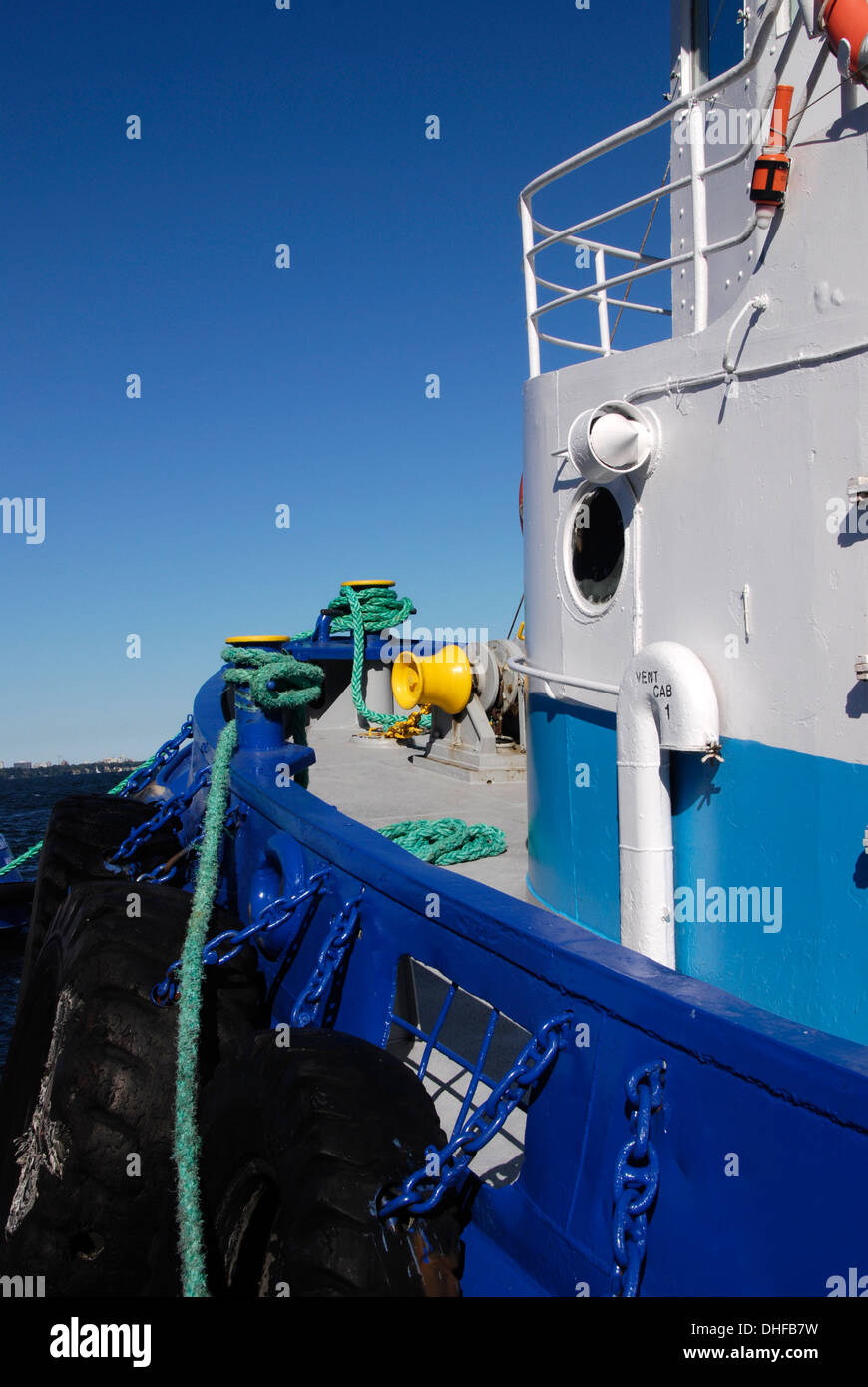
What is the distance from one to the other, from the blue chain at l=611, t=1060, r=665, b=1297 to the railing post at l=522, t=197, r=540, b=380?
4.24m

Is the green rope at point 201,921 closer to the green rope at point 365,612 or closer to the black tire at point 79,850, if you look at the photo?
the black tire at point 79,850

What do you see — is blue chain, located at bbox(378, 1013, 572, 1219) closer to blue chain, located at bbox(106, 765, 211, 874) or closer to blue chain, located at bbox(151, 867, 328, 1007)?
blue chain, located at bbox(151, 867, 328, 1007)

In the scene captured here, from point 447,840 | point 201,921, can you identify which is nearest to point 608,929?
point 201,921

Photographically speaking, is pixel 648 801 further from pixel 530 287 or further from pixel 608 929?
pixel 530 287

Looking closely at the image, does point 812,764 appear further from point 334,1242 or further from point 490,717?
point 490,717

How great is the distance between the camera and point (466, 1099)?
2.99 m

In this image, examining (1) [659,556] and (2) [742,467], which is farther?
(1) [659,556]

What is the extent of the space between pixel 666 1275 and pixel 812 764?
1.87 m

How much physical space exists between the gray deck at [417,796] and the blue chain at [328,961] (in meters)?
2.55

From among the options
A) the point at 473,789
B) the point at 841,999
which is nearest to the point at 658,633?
the point at 841,999

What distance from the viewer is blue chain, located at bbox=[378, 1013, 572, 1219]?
271 cm

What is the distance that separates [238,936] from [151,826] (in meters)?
2.40

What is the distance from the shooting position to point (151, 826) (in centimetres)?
624
